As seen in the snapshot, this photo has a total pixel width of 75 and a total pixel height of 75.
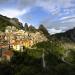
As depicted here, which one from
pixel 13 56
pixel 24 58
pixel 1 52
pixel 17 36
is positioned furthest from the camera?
pixel 17 36

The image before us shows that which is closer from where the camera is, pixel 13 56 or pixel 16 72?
pixel 16 72

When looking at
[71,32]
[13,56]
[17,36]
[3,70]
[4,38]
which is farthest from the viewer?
[71,32]

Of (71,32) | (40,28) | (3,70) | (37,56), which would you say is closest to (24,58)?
(37,56)

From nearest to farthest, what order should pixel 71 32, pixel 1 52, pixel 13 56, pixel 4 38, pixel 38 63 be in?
pixel 38 63 < pixel 13 56 < pixel 1 52 < pixel 4 38 < pixel 71 32

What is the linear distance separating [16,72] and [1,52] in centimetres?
2338

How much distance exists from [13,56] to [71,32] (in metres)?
97.6

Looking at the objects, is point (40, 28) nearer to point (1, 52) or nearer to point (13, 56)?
point (1, 52)

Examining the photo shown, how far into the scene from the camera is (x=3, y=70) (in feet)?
148

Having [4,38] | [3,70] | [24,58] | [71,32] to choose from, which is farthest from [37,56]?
[71,32]

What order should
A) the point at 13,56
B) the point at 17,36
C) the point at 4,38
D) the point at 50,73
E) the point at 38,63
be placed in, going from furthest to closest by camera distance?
the point at 17,36
the point at 4,38
the point at 13,56
the point at 38,63
the point at 50,73

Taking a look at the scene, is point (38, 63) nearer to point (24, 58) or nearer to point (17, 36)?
point (24, 58)

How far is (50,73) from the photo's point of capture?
4019 cm

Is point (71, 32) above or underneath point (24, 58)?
above

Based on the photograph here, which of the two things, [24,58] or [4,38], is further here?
[4,38]
